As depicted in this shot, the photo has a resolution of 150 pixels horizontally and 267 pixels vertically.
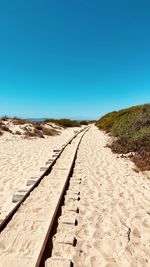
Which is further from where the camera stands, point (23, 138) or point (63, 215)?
point (23, 138)

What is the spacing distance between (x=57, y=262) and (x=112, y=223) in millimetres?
1927

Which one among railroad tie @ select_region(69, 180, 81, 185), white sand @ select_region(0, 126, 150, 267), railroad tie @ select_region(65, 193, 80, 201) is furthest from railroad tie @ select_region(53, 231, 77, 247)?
railroad tie @ select_region(69, 180, 81, 185)

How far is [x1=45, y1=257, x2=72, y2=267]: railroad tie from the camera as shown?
347 centimetres

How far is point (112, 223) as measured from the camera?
5098 millimetres

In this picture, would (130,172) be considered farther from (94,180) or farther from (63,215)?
(63,215)

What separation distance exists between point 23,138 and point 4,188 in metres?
14.8

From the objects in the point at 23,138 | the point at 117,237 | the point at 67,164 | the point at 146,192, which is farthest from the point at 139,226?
the point at 23,138

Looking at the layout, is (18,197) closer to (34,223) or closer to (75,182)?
(34,223)

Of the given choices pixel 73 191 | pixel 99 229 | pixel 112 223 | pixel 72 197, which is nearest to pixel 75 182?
pixel 73 191

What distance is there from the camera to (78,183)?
25.9 ft

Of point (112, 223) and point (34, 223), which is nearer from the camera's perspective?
point (34, 223)

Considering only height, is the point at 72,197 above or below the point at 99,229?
above

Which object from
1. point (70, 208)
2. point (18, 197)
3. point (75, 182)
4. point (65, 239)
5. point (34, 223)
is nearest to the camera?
point (65, 239)

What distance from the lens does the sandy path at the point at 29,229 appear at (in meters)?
3.60
